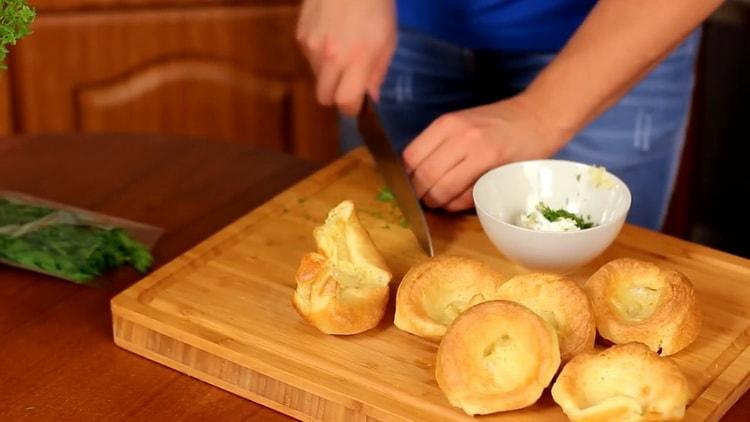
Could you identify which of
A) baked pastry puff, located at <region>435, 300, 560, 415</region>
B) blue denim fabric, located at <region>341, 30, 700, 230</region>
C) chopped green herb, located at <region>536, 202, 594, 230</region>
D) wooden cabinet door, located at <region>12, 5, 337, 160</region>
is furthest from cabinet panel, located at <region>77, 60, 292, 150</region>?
baked pastry puff, located at <region>435, 300, 560, 415</region>

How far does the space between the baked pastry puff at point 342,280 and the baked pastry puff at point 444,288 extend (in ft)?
0.07

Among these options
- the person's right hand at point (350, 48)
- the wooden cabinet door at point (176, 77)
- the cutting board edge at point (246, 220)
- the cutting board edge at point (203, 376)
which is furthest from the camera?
the wooden cabinet door at point (176, 77)

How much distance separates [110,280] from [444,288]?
35 centimetres

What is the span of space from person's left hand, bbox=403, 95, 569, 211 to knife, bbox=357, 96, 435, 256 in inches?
1.1

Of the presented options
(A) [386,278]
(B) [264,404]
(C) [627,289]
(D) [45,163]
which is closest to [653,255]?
(C) [627,289]

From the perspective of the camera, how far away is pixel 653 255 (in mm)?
1273

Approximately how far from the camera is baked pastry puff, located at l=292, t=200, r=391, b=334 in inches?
42.8

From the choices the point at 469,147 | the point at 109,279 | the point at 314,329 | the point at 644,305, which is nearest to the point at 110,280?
the point at 109,279

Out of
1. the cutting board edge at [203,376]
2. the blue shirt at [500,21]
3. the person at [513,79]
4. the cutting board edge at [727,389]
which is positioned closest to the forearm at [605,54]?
the person at [513,79]

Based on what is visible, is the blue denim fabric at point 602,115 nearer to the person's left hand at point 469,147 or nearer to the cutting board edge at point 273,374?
the person's left hand at point 469,147

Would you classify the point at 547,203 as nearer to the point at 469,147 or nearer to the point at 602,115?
the point at 469,147

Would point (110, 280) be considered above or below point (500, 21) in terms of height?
below

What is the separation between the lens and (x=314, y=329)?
111 cm

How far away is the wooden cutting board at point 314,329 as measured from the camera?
3.37ft
